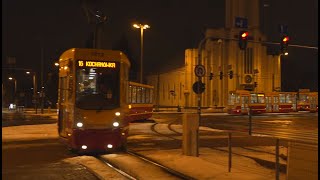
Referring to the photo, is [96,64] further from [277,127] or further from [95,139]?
[277,127]

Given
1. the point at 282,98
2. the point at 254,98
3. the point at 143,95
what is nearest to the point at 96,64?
the point at 143,95

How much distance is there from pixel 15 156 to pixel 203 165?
255 inches

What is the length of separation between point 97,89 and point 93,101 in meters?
0.43

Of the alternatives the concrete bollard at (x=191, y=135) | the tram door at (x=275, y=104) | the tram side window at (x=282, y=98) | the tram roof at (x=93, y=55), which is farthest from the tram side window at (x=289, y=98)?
the concrete bollard at (x=191, y=135)

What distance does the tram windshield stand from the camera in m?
16.6

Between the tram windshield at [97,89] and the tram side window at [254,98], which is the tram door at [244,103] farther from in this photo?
the tram windshield at [97,89]

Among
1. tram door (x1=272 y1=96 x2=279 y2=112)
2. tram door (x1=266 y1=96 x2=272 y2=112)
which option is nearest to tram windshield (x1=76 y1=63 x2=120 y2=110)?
tram door (x1=266 y1=96 x2=272 y2=112)

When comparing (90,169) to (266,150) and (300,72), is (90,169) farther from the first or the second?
(300,72)

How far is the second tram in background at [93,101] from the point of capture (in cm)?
1634

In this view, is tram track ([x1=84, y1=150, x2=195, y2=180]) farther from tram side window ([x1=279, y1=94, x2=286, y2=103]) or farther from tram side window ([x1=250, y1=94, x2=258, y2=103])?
tram side window ([x1=279, y1=94, x2=286, y2=103])

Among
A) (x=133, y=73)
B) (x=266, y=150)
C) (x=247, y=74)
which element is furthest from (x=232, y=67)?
(x=266, y=150)

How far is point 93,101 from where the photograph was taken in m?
16.7

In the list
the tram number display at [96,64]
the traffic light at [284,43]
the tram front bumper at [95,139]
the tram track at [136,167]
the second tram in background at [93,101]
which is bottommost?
the tram track at [136,167]

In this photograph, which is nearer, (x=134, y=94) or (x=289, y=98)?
(x=134, y=94)
